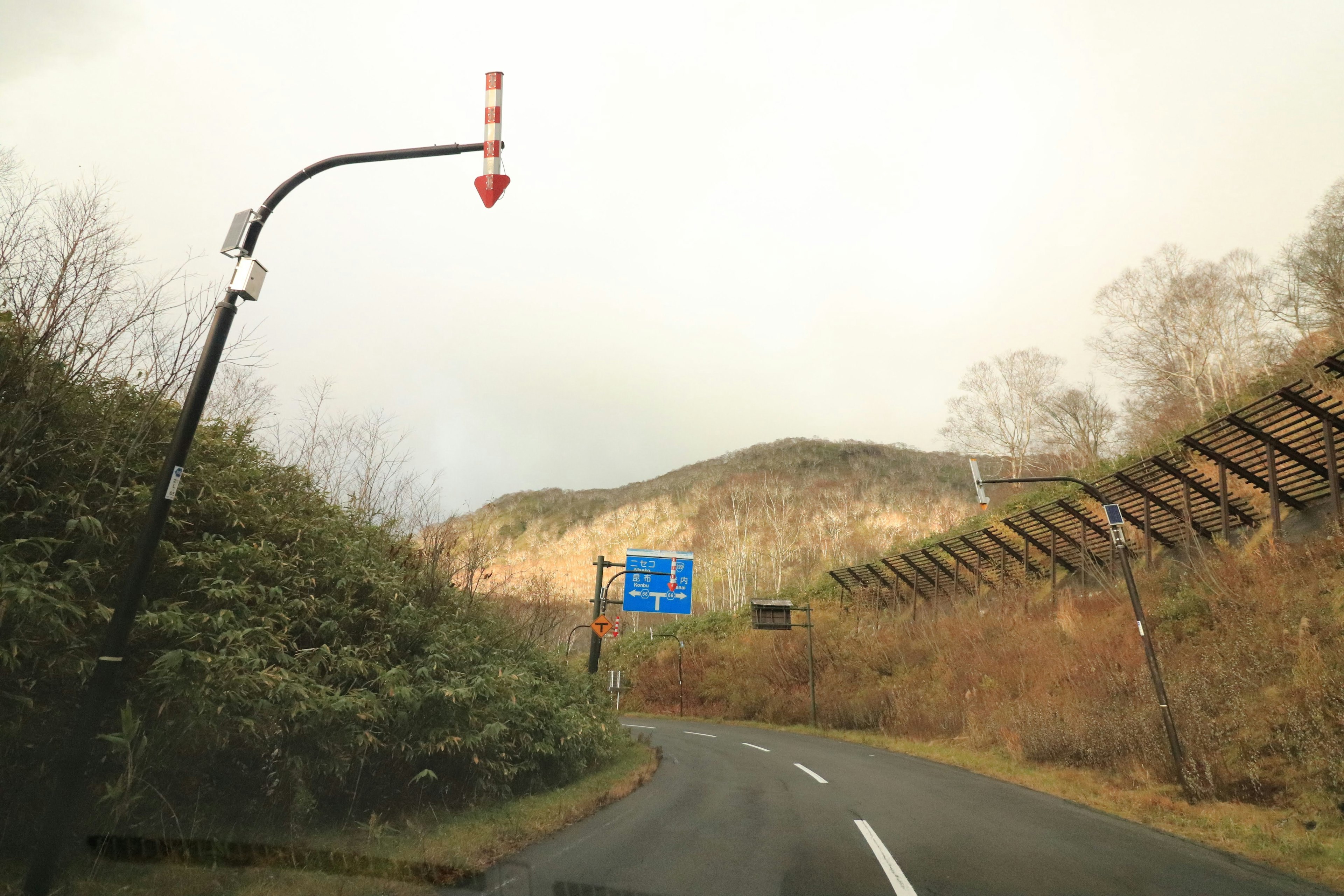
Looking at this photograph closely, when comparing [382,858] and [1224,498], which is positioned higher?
[1224,498]

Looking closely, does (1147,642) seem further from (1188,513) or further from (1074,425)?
(1074,425)

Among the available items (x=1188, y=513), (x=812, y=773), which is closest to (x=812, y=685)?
(x=1188, y=513)

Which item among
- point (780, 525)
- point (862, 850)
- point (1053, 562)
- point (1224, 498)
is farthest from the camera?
point (780, 525)

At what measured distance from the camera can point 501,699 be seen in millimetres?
10219

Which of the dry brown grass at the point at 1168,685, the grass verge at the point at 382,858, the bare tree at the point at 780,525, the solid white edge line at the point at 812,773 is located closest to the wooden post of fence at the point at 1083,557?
the dry brown grass at the point at 1168,685

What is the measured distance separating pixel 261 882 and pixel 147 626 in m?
2.42

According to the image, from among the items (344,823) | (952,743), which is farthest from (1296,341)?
(344,823)

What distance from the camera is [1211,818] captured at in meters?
9.99

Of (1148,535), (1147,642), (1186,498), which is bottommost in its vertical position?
(1147,642)

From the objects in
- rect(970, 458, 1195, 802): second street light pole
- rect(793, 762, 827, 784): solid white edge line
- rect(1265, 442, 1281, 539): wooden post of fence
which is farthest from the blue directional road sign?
rect(1265, 442, 1281, 539): wooden post of fence

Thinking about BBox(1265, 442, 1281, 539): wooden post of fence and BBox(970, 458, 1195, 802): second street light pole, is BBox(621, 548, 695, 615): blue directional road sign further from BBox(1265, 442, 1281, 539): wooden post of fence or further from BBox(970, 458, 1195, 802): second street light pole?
BBox(1265, 442, 1281, 539): wooden post of fence

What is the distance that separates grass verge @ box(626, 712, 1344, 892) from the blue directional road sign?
11.3 m

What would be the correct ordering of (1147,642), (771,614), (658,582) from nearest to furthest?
(1147,642)
(658,582)
(771,614)

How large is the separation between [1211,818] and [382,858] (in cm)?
1126
